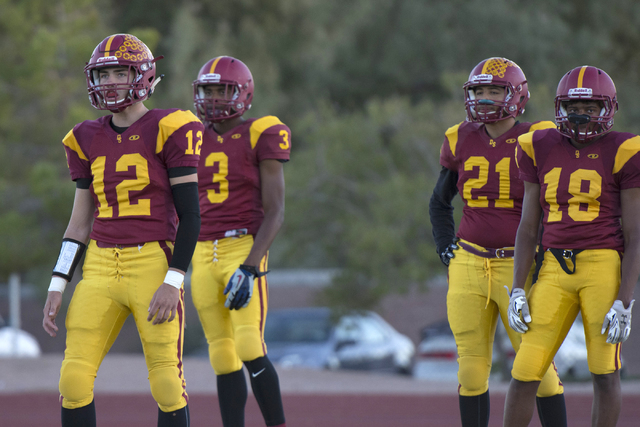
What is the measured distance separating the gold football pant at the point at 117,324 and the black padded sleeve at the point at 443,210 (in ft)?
5.33

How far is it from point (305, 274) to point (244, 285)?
13.0 meters

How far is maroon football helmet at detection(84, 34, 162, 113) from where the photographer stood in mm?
3713

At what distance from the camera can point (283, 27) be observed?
864 inches

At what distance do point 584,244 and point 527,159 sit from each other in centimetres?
51

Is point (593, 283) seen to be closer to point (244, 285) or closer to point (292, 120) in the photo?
point (244, 285)

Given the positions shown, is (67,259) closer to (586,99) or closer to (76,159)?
(76,159)

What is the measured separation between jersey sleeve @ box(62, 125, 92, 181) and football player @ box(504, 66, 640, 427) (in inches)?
84.5

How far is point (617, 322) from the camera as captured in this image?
377 centimetres

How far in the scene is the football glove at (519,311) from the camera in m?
3.98

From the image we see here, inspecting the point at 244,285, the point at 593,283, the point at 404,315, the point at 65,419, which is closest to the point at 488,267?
the point at 593,283

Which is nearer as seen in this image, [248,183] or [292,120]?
[248,183]

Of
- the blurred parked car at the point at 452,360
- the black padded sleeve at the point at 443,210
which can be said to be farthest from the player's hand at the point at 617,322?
the blurred parked car at the point at 452,360

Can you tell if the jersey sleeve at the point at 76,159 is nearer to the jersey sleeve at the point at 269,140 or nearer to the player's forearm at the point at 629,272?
the jersey sleeve at the point at 269,140

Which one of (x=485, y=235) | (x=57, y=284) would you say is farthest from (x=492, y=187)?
(x=57, y=284)
